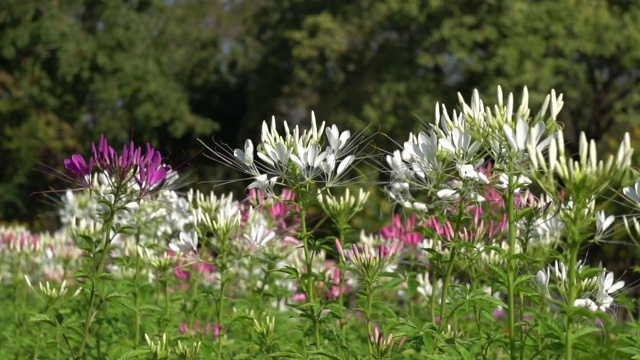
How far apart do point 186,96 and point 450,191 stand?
20.5 m

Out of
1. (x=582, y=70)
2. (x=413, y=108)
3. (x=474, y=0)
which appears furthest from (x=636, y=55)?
(x=413, y=108)

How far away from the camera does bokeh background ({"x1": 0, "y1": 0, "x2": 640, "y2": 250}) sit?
19.6 metres

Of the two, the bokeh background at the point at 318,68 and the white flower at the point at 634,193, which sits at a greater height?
the bokeh background at the point at 318,68

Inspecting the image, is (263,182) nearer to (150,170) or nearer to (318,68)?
(150,170)

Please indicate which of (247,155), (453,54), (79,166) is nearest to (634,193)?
(247,155)

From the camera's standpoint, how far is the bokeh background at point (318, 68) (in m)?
19.6

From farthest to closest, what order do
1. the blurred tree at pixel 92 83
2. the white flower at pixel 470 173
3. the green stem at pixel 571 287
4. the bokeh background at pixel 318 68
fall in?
the bokeh background at pixel 318 68, the blurred tree at pixel 92 83, the white flower at pixel 470 173, the green stem at pixel 571 287

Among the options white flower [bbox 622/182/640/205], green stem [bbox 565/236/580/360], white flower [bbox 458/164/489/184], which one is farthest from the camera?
white flower [bbox 458/164/489/184]

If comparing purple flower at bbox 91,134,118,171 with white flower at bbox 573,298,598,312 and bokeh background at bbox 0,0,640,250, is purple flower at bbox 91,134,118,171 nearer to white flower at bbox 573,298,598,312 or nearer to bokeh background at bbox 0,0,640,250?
white flower at bbox 573,298,598,312

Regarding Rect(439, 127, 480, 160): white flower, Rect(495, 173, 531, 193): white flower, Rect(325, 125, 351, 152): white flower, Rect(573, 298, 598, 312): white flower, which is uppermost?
Rect(325, 125, 351, 152): white flower

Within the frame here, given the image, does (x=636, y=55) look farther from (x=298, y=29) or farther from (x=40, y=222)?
(x=40, y=222)

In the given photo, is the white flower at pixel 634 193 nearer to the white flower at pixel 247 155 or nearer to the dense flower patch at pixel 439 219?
the dense flower patch at pixel 439 219

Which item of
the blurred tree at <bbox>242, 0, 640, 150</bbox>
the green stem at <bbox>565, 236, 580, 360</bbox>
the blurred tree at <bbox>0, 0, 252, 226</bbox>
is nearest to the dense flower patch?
the green stem at <bbox>565, 236, 580, 360</bbox>

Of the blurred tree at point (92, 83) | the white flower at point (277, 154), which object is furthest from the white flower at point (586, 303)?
the blurred tree at point (92, 83)
